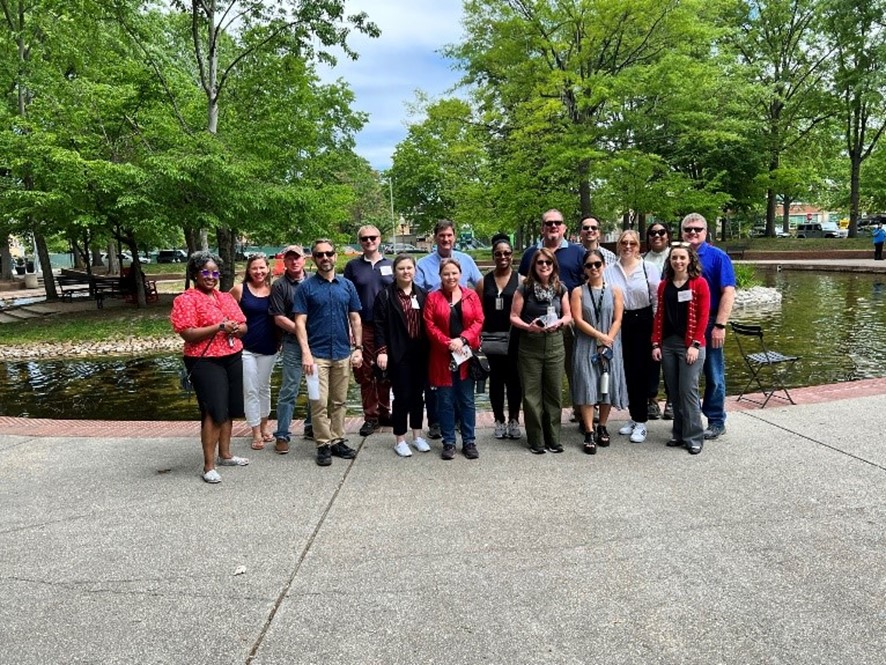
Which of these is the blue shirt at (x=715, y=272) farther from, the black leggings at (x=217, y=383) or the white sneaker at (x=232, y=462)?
the white sneaker at (x=232, y=462)

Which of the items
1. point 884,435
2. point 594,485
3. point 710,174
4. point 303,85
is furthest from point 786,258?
point 594,485

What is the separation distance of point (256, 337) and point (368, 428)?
4.37ft

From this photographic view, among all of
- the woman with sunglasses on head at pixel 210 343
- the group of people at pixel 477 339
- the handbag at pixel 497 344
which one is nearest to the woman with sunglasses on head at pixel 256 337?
the group of people at pixel 477 339

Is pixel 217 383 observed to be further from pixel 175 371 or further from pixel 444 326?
pixel 175 371

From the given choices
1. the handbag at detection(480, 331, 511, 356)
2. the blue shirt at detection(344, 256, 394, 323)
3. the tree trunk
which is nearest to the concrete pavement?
the handbag at detection(480, 331, 511, 356)

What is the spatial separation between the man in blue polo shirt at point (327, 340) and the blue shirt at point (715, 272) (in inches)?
117

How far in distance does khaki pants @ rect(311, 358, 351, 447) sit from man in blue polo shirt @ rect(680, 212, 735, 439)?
3.06 meters

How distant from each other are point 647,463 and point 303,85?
1377 centimetres

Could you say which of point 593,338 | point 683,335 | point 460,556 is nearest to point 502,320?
point 593,338

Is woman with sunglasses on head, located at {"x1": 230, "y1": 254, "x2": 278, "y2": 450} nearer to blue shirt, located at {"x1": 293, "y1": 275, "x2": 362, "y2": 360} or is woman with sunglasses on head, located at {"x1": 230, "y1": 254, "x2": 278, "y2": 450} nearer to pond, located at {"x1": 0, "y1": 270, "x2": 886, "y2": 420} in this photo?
blue shirt, located at {"x1": 293, "y1": 275, "x2": 362, "y2": 360}

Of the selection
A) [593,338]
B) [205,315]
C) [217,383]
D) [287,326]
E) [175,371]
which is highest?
[205,315]

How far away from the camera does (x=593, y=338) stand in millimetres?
5039

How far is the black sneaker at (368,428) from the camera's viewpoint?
5699 mm

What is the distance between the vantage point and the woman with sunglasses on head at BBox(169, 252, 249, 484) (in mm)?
4441
